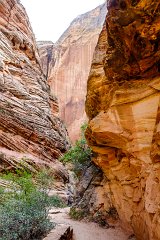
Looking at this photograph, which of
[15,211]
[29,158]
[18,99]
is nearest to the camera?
[15,211]

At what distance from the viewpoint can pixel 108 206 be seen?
11.4 m

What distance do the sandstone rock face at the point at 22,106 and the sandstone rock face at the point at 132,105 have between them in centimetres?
1052

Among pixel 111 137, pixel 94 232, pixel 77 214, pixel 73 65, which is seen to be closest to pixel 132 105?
pixel 111 137

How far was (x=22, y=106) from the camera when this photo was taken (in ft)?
72.1

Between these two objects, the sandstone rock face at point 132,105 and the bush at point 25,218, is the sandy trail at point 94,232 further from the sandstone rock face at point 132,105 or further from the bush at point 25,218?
the bush at point 25,218

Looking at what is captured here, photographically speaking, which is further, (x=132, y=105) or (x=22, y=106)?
(x=22, y=106)

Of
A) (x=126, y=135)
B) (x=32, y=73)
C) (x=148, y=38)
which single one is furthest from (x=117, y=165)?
(x=32, y=73)

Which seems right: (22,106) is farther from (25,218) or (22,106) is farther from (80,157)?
(25,218)

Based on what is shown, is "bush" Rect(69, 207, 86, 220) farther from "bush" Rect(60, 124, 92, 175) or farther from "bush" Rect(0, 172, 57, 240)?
"bush" Rect(0, 172, 57, 240)

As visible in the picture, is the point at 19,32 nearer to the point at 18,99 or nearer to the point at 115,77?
the point at 18,99

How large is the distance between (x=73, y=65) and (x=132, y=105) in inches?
1413

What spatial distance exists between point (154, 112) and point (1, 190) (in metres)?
7.99

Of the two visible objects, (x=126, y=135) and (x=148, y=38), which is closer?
(x=148, y=38)

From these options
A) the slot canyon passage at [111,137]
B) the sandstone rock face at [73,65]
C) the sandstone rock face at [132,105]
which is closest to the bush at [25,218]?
the slot canyon passage at [111,137]
